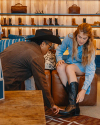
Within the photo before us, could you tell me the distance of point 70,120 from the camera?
1767 mm

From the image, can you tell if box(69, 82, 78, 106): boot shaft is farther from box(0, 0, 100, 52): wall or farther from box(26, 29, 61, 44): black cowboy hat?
A: box(0, 0, 100, 52): wall

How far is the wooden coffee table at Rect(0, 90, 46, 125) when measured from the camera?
733mm

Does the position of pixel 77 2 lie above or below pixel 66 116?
above

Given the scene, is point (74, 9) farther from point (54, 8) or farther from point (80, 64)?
point (80, 64)

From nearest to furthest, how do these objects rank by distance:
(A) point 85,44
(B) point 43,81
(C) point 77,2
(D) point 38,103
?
(D) point 38,103 → (B) point 43,81 → (A) point 85,44 → (C) point 77,2

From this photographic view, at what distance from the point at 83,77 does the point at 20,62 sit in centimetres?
102

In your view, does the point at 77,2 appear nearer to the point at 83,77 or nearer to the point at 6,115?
the point at 83,77

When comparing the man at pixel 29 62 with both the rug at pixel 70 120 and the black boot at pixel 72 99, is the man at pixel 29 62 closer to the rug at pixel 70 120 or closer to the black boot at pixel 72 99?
the rug at pixel 70 120

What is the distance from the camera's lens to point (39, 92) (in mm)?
1129

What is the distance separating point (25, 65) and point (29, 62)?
0.32 ft

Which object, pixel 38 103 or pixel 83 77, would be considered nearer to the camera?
pixel 38 103

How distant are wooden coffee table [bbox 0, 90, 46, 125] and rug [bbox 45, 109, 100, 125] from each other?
2.40ft

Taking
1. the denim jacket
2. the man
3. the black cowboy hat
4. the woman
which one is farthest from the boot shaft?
the black cowboy hat

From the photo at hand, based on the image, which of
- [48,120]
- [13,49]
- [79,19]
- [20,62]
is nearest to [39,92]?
[20,62]
